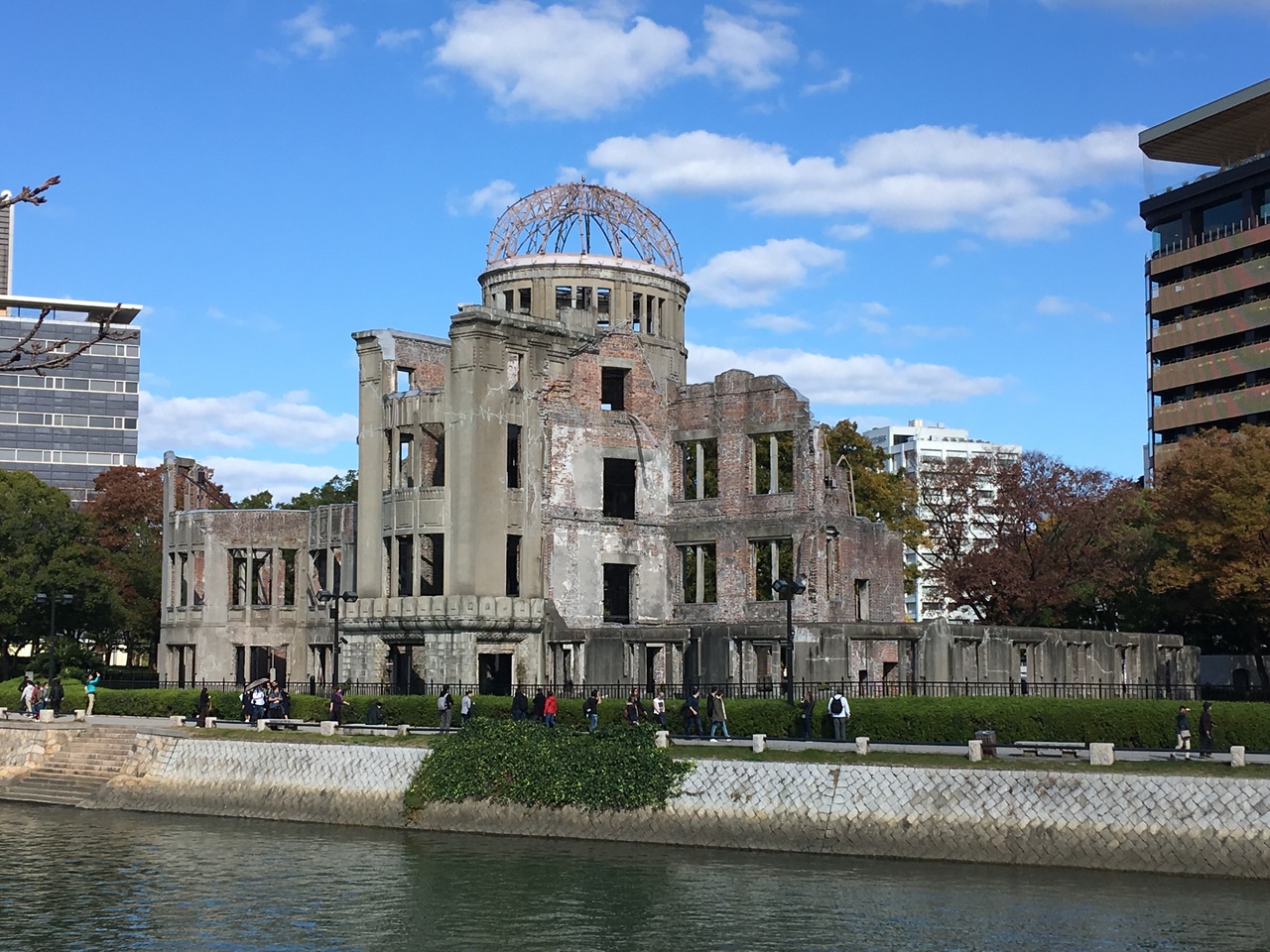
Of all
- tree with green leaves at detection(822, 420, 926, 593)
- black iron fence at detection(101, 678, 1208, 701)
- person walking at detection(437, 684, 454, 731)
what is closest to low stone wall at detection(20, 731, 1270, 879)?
person walking at detection(437, 684, 454, 731)

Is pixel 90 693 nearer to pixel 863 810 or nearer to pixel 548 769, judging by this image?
pixel 548 769

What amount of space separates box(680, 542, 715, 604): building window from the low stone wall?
2137 cm

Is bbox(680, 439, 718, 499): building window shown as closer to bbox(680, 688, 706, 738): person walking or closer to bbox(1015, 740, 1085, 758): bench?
bbox(680, 688, 706, 738): person walking

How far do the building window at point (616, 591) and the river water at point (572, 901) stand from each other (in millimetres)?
26837

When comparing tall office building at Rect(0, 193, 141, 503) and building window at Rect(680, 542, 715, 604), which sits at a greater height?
tall office building at Rect(0, 193, 141, 503)

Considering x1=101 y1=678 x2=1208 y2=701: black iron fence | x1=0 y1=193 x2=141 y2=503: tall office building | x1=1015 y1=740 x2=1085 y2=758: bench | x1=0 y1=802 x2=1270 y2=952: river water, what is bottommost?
x1=0 y1=802 x2=1270 y2=952: river water

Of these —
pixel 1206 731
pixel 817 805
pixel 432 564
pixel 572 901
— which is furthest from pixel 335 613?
pixel 1206 731

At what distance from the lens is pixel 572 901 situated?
2827 cm

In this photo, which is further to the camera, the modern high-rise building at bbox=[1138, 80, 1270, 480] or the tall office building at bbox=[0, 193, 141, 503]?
the tall office building at bbox=[0, 193, 141, 503]

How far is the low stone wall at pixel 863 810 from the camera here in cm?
2967

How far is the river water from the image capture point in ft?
81.5

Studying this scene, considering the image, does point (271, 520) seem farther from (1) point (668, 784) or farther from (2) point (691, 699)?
(1) point (668, 784)

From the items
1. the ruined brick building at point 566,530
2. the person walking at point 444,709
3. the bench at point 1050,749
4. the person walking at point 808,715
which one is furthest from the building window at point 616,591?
the bench at point 1050,749

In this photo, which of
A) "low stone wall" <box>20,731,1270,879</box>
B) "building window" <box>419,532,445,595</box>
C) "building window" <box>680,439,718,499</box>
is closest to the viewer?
"low stone wall" <box>20,731,1270,879</box>
